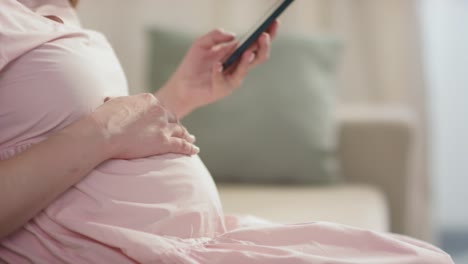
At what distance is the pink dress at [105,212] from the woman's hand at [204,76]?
305 millimetres

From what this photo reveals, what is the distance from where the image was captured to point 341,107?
229cm

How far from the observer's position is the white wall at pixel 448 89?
2.59 metres

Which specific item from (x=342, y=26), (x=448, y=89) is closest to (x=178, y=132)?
(x=342, y=26)

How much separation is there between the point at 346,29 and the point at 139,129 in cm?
178

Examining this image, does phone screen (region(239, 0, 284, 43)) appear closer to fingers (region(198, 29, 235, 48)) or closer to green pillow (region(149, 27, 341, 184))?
fingers (region(198, 29, 235, 48))

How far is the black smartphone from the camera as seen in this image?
105 centimetres

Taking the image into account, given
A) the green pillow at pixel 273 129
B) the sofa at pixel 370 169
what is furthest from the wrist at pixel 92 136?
the green pillow at pixel 273 129

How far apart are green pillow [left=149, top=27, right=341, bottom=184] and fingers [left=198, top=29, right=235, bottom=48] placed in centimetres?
80

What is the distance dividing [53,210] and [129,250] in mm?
114

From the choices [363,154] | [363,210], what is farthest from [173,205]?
[363,154]

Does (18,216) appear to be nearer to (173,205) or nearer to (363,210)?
(173,205)

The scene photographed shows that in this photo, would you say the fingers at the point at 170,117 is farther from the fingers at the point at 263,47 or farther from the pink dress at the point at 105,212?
the fingers at the point at 263,47

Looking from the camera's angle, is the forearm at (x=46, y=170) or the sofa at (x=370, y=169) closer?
the forearm at (x=46, y=170)

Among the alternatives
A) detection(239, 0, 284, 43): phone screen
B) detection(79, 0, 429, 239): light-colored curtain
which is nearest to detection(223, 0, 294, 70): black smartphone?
detection(239, 0, 284, 43): phone screen
